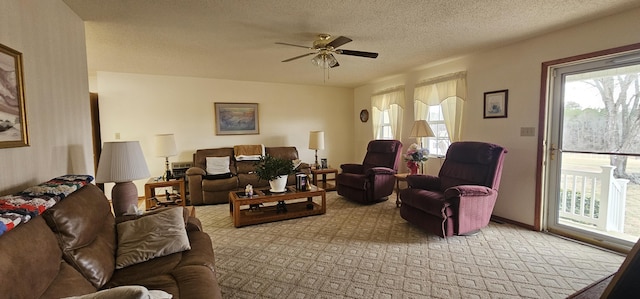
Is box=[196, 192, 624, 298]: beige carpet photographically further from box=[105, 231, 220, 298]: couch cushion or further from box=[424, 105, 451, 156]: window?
box=[424, 105, 451, 156]: window

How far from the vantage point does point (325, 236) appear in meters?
3.09

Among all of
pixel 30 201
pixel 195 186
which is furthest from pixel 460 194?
pixel 195 186

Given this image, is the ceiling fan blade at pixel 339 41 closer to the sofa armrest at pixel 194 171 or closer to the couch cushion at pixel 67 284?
the couch cushion at pixel 67 284

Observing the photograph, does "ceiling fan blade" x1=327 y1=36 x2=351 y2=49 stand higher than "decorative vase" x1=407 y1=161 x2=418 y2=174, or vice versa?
"ceiling fan blade" x1=327 y1=36 x2=351 y2=49

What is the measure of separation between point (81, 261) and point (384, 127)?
5.22 meters

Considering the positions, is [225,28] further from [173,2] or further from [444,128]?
[444,128]

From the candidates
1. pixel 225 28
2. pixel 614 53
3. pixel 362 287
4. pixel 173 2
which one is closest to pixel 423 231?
pixel 362 287

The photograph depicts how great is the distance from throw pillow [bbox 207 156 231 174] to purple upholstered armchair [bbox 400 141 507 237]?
3007mm

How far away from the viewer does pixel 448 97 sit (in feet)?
13.7

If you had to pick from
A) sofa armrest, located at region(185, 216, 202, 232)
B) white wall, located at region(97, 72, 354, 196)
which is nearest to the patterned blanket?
sofa armrest, located at region(185, 216, 202, 232)

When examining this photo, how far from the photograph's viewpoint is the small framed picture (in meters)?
3.47

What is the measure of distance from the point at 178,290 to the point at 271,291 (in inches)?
33.4

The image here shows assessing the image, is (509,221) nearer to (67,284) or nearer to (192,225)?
(192,225)

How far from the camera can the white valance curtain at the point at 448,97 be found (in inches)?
157
